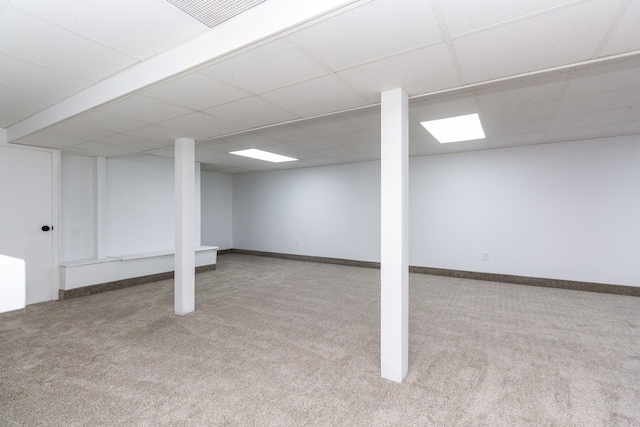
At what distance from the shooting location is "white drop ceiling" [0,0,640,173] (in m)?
1.55

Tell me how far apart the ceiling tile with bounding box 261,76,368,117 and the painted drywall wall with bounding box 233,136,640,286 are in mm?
3953

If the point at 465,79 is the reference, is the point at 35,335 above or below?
below

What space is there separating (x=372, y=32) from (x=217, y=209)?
7804 millimetres

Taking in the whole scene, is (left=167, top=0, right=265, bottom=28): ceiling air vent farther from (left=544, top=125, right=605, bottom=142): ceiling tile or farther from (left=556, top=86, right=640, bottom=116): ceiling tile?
(left=544, top=125, right=605, bottom=142): ceiling tile

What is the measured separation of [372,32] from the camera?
5.39 ft

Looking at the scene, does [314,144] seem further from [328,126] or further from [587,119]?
[587,119]

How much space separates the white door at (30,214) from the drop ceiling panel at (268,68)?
13.2 feet

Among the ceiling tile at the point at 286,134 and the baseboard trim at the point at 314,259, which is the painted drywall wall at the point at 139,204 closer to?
the baseboard trim at the point at 314,259

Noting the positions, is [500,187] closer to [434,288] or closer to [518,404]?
[434,288]

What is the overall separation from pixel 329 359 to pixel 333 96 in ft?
7.25

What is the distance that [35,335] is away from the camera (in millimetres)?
3158

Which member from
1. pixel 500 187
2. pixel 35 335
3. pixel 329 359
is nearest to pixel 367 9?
Result: pixel 329 359

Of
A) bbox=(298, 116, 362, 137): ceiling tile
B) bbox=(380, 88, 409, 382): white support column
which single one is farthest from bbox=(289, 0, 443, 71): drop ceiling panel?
bbox=(298, 116, 362, 137): ceiling tile

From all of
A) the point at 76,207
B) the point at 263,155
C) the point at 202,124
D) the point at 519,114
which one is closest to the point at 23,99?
the point at 202,124
